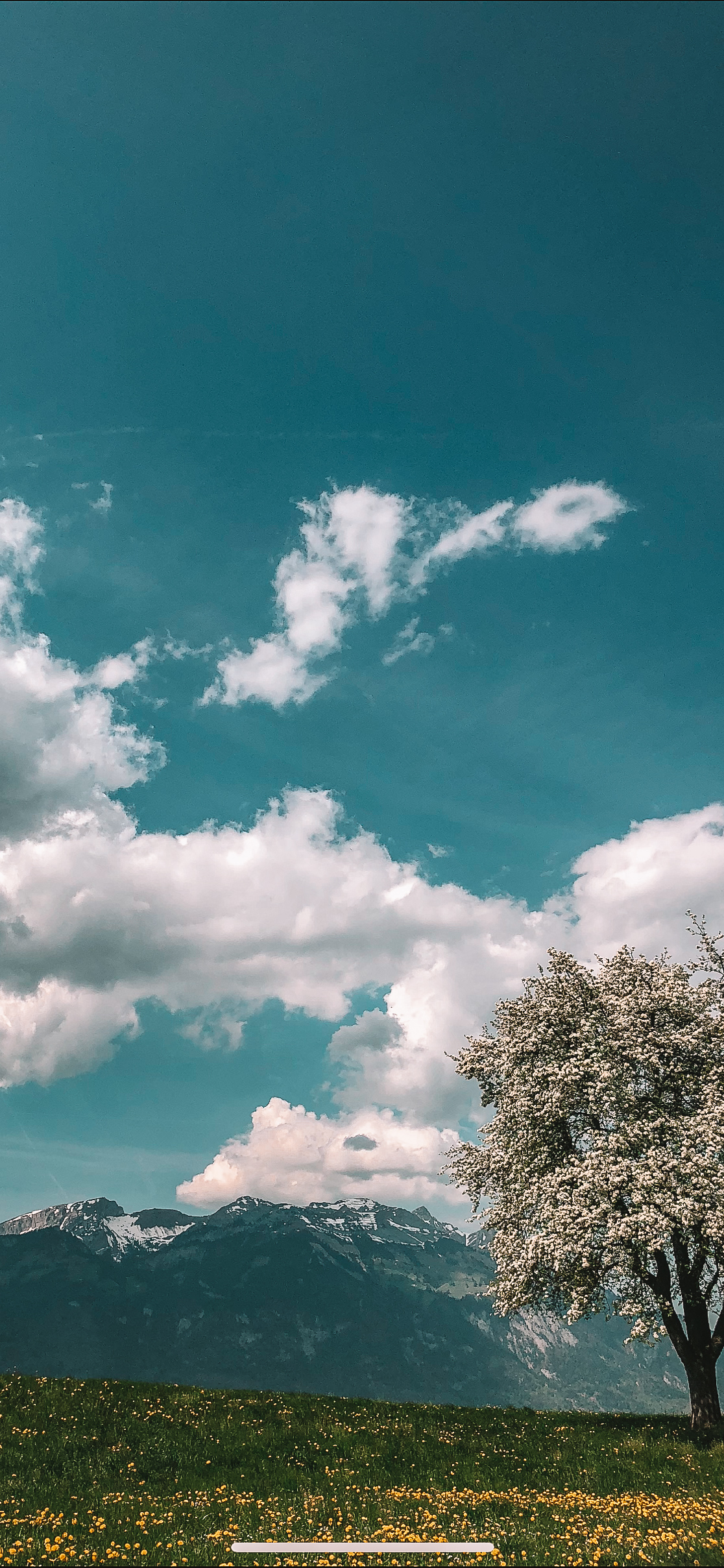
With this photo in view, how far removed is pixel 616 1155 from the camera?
30.0 meters

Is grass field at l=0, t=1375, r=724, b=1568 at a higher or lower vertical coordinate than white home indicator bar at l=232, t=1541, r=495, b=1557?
lower

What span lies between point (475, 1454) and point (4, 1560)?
14.3 meters

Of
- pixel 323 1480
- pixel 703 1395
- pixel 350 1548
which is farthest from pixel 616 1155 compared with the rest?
pixel 350 1548

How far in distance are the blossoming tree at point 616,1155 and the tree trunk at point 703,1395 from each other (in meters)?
0.06

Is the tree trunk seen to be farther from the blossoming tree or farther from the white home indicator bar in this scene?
the white home indicator bar

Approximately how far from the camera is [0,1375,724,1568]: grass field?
53.0 feet

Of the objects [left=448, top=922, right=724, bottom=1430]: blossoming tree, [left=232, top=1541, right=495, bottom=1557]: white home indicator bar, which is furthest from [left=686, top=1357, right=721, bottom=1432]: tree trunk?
[left=232, top=1541, right=495, bottom=1557]: white home indicator bar

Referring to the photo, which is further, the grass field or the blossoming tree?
the blossoming tree

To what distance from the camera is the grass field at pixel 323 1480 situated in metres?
16.1

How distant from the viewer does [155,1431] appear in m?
24.4

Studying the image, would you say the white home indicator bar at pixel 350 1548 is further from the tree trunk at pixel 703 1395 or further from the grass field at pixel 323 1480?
the tree trunk at pixel 703 1395

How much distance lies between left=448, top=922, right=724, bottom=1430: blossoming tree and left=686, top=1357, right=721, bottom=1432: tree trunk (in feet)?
0.19

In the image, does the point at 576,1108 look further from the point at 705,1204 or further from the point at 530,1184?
the point at 705,1204

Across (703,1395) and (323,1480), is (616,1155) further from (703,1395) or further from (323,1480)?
(323,1480)
